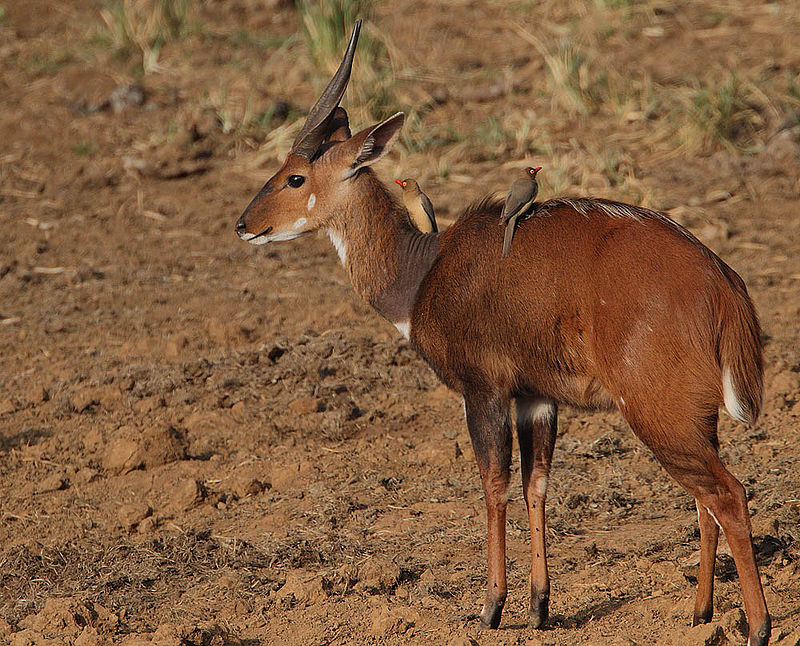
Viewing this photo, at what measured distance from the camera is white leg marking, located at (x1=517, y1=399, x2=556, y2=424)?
5.18 meters

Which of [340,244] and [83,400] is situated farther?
[83,400]

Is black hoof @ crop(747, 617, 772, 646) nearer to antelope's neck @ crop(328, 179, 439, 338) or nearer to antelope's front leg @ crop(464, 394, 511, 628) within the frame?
antelope's front leg @ crop(464, 394, 511, 628)

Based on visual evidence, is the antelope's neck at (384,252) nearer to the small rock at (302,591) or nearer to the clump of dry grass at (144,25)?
the small rock at (302,591)

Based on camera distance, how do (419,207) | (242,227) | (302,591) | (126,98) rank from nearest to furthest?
(302,591), (242,227), (419,207), (126,98)

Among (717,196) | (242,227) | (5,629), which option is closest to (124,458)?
(5,629)

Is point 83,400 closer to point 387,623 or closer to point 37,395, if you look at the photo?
point 37,395

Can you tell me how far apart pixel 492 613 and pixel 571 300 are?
140 centimetres

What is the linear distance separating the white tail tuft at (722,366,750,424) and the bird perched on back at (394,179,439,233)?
96.3 inches

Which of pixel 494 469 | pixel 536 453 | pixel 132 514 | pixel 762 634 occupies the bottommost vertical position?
pixel 132 514

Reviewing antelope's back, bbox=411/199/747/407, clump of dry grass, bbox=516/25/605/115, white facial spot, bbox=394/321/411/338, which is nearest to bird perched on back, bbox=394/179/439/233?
white facial spot, bbox=394/321/411/338

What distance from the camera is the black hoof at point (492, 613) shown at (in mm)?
4930

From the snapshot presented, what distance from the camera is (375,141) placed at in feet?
18.5

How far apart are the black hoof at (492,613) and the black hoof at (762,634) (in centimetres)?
106

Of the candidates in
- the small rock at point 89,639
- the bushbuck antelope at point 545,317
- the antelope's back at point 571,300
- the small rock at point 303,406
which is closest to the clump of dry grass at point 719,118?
the small rock at point 303,406
